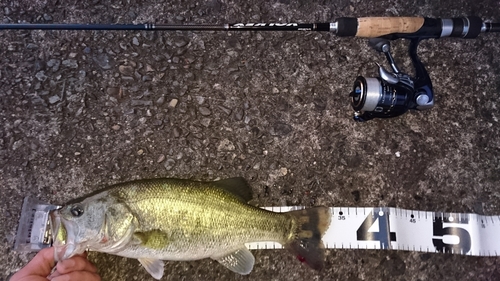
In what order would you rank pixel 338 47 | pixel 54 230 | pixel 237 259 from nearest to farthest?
pixel 54 230 → pixel 237 259 → pixel 338 47

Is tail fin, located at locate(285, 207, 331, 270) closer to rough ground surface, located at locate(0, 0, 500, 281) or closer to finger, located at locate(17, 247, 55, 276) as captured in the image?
rough ground surface, located at locate(0, 0, 500, 281)

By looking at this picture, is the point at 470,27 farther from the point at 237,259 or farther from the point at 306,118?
the point at 237,259

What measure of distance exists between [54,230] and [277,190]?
1.37 metres

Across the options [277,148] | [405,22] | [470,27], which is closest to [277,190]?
[277,148]

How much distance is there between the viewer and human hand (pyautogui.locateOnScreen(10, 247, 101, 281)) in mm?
2291

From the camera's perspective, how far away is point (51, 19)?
2.91 metres

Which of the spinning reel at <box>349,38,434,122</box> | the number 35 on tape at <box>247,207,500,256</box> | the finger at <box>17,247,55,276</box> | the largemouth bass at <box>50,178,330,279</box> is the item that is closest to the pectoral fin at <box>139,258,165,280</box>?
the largemouth bass at <box>50,178,330,279</box>

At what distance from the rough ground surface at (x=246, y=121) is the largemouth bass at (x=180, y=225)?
0.25m

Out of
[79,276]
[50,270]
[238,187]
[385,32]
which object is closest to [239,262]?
[238,187]

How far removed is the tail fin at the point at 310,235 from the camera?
8.24 ft

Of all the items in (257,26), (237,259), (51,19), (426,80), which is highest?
(51,19)

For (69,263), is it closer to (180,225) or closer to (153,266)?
(153,266)

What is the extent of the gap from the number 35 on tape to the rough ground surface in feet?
0.22

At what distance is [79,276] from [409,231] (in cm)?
208
